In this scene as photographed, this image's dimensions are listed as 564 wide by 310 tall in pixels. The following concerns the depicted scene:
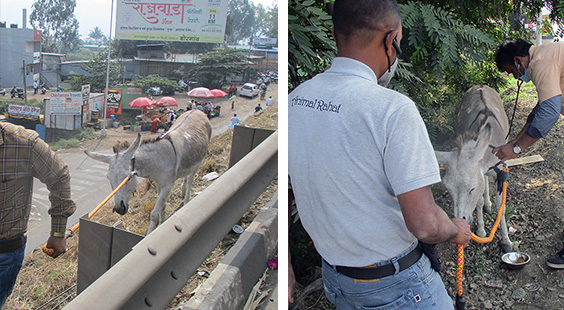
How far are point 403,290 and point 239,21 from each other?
197 cm

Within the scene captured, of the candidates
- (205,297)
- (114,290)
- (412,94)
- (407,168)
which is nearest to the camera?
(407,168)

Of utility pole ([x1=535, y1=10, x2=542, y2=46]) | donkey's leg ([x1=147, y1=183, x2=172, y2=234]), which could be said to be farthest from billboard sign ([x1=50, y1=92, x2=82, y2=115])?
utility pole ([x1=535, y1=10, x2=542, y2=46])

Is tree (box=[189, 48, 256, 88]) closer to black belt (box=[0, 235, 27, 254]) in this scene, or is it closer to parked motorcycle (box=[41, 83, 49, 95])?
parked motorcycle (box=[41, 83, 49, 95])

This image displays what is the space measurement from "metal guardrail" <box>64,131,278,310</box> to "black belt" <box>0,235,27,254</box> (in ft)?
1.45

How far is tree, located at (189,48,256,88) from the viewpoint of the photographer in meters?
2.70

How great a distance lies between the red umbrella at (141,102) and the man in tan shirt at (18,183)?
57 cm

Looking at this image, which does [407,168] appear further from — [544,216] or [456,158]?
[544,216]

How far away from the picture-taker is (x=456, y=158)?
2.92m

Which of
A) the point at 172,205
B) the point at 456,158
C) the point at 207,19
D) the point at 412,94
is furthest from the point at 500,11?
the point at 172,205

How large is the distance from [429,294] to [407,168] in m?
0.55

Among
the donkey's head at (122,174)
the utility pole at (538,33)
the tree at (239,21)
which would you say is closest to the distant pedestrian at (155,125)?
the donkey's head at (122,174)

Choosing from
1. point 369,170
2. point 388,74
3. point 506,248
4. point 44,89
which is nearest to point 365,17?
point 388,74

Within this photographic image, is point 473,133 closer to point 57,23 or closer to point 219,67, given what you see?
point 219,67

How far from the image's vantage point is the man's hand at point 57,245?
1839mm
